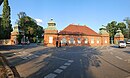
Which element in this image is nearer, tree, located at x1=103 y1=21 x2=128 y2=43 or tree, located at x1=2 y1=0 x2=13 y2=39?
tree, located at x1=2 y1=0 x2=13 y2=39

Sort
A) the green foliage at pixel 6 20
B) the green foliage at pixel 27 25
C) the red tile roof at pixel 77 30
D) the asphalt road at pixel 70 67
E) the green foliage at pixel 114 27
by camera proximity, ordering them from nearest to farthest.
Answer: the asphalt road at pixel 70 67 → the red tile roof at pixel 77 30 → the green foliage at pixel 6 20 → the green foliage at pixel 27 25 → the green foliage at pixel 114 27

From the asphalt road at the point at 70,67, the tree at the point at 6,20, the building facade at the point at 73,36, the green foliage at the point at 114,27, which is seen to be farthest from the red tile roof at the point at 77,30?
the asphalt road at the point at 70,67

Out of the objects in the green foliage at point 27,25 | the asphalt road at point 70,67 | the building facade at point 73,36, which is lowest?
the asphalt road at point 70,67

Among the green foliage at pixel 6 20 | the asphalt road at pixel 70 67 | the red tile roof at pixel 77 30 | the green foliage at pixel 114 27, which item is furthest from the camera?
the green foliage at pixel 114 27

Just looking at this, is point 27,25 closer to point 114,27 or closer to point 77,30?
point 77,30

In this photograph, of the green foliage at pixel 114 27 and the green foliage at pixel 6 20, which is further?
the green foliage at pixel 114 27

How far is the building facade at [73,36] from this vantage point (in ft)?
208

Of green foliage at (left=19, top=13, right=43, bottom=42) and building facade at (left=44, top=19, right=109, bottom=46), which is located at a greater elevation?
green foliage at (left=19, top=13, right=43, bottom=42)

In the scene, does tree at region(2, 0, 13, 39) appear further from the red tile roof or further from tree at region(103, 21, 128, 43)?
tree at region(103, 21, 128, 43)

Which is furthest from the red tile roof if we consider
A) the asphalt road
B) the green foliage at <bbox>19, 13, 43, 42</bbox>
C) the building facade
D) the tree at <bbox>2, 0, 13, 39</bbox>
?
the asphalt road

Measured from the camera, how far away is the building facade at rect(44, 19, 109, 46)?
63406 mm

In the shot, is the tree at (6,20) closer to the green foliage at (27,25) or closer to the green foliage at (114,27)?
the green foliage at (27,25)

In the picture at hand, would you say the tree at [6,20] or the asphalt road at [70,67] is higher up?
the tree at [6,20]

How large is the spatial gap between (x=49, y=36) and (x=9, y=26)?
94.8 ft
